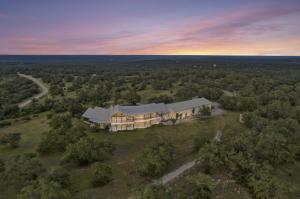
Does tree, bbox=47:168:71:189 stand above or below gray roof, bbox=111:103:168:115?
below

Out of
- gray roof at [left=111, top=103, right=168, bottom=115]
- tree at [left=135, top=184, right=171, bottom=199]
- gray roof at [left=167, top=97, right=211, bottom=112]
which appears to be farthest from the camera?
gray roof at [left=167, top=97, right=211, bottom=112]

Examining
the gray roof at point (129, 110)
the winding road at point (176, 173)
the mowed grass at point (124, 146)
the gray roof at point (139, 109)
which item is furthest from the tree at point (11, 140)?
the winding road at point (176, 173)

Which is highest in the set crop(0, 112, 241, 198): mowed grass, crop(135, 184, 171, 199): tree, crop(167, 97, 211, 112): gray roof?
crop(167, 97, 211, 112): gray roof

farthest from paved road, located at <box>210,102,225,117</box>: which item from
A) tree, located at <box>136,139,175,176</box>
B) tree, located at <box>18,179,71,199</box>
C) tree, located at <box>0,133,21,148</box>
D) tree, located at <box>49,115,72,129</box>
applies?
tree, located at <box>18,179,71,199</box>

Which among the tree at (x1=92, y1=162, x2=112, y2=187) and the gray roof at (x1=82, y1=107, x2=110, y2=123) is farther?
the gray roof at (x1=82, y1=107, x2=110, y2=123)

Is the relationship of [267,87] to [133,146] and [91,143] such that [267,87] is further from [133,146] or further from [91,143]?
[91,143]

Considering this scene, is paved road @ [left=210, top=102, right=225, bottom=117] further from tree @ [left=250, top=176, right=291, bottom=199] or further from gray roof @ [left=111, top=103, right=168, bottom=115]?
tree @ [left=250, top=176, right=291, bottom=199]
